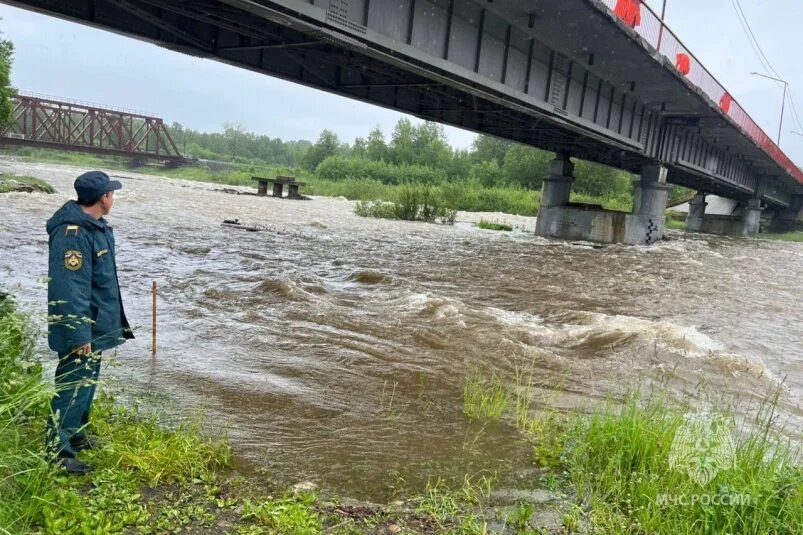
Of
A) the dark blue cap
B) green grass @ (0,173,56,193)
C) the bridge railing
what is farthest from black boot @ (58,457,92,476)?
green grass @ (0,173,56,193)

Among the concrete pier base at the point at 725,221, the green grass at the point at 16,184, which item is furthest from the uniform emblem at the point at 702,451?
the concrete pier base at the point at 725,221

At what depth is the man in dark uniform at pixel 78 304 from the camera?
3373mm

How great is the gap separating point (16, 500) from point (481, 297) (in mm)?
9835

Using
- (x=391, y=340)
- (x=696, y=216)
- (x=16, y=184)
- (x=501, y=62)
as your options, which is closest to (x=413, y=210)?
(x=501, y=62)

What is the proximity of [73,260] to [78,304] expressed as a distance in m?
0.27

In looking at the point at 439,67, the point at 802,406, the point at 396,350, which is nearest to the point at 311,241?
the point at 439,67

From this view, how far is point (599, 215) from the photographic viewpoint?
1155 inches

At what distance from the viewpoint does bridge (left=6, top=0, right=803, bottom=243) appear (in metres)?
12.1

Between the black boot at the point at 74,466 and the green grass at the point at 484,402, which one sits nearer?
the black boot at the point at 74,466

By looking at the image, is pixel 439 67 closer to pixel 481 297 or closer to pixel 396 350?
pixel 481 297

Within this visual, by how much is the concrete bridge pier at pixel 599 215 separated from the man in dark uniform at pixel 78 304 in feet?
92.6

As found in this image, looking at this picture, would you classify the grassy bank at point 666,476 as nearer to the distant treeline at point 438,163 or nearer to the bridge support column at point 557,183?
the bridge support column at point 557,183

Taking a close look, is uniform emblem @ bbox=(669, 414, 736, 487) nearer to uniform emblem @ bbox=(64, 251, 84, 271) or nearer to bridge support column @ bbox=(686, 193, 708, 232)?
uniform emblem @ bbox=(64, 251, 84, 271)

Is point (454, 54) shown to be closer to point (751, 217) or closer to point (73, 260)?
point (73, 260)
